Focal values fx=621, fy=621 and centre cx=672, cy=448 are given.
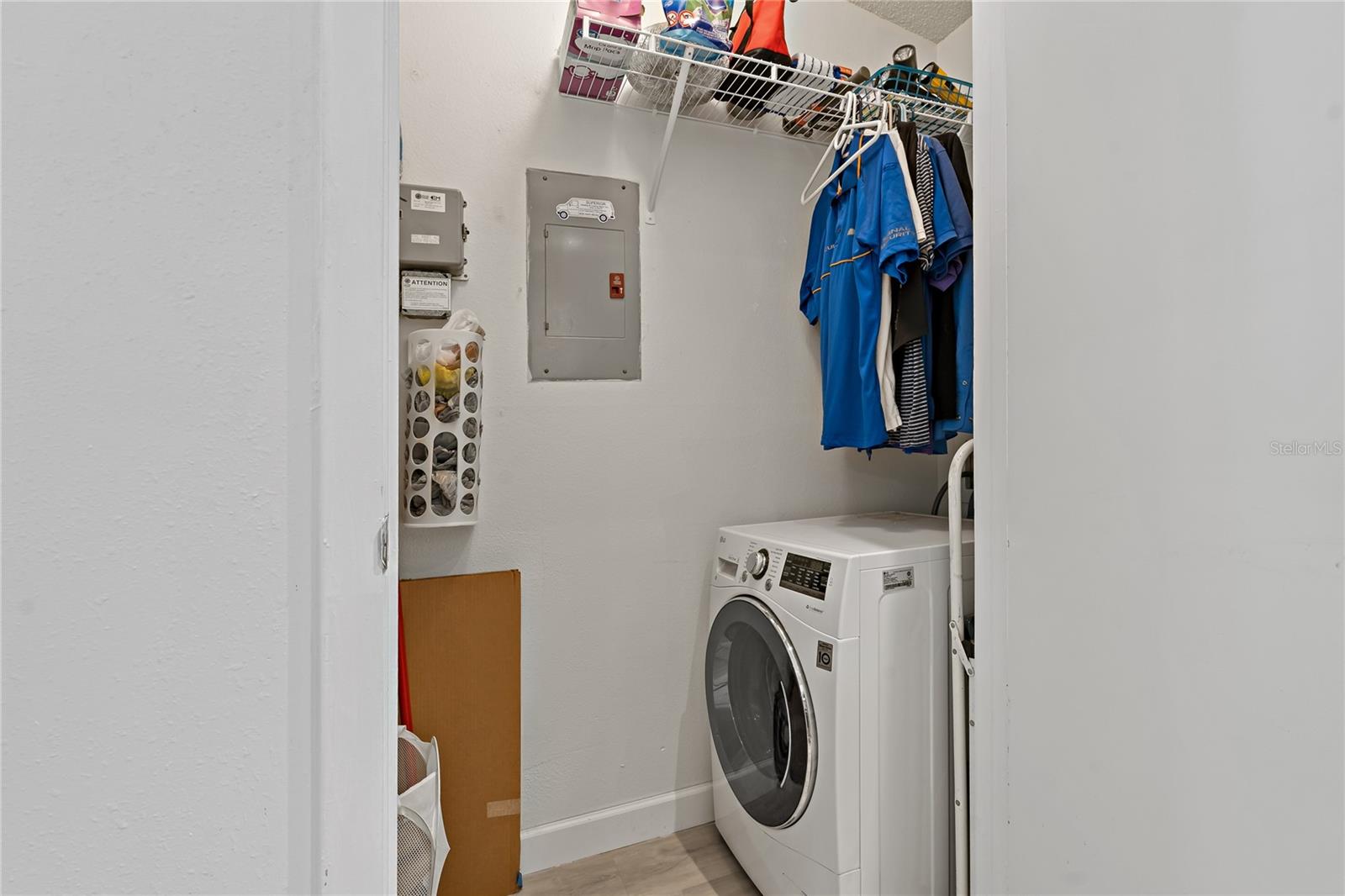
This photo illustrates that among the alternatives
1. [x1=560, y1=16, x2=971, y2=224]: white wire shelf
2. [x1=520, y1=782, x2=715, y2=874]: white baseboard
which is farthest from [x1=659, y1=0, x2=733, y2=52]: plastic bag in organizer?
[x1=520, y1=782, x2=715, y2=874]: white baseboard

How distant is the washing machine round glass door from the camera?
1.32 metres

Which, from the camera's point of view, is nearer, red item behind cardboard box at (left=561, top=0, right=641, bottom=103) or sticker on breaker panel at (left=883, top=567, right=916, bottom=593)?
sticker on breaker panel at (left=883, top=567, right=916, bottom=593)

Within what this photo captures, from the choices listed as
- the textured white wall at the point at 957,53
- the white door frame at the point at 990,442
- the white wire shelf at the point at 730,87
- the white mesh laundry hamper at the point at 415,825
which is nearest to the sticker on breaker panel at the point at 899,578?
the white door frame at the point at 990,442

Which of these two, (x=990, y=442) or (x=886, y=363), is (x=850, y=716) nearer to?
(x=990, y=442)

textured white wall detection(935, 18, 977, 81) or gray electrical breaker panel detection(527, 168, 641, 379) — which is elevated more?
textured white wall detection(935, 18, 977, 81)

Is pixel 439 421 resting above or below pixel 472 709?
above

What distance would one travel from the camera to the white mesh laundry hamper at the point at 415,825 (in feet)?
3.61

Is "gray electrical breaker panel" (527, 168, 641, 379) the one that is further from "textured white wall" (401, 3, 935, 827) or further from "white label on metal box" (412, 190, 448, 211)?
"white label on metal box" (412, 190, 448, 211)

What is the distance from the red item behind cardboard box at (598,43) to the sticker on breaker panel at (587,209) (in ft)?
0.93

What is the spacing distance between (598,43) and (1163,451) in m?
1.37

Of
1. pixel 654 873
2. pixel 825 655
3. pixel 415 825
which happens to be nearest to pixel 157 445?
pixel 415 825

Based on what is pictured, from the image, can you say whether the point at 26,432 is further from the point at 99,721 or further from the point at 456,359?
the point at 456,359

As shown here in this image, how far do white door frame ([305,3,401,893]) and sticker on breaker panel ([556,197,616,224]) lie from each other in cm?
115

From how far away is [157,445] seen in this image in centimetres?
27
